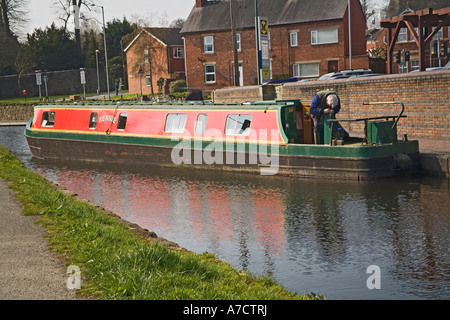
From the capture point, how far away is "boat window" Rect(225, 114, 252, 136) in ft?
61.2

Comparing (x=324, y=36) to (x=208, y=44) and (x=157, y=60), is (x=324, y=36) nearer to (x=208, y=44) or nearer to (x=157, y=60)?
(x=208, y=44)

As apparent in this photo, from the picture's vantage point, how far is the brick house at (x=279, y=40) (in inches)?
1628

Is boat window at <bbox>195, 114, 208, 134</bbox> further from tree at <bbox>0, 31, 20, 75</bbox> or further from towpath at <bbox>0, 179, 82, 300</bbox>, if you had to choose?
tree at <bbox>0, 31, 20, 75</bbox>

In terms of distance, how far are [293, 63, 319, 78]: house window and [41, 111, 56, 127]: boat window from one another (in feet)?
69.9

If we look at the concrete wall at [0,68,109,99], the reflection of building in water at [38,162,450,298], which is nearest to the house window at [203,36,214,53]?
the concrete wall at [0,68,109,99]

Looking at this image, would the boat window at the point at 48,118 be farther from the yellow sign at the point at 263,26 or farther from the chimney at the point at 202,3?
the chimney at the point at 202,3

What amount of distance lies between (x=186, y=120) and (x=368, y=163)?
6.74 metres

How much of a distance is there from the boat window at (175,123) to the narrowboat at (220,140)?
0.11 feet

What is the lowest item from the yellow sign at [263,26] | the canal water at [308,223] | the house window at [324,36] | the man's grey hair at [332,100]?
the canal water at [308,223]

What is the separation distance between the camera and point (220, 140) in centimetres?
1914

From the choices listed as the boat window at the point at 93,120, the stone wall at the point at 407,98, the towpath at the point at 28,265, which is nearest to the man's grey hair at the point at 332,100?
the stone wall at the point at 407,98

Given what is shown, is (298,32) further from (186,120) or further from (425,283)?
(425,283)
